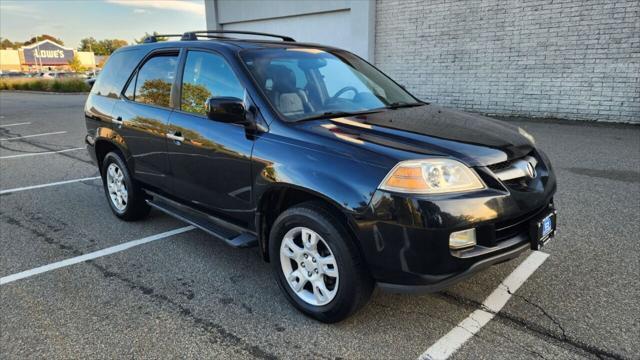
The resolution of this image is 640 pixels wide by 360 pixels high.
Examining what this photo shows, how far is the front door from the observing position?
324 cm

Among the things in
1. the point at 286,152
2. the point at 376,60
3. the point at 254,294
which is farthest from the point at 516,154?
the point at 376,60

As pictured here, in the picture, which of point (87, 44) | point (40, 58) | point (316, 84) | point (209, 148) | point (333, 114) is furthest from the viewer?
point (87, 44)

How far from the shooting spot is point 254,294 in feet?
10.7

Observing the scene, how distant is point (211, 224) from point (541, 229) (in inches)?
94.4

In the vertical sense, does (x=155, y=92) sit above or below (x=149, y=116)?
→ above

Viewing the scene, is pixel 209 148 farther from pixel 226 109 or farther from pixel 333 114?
pixel 333 114

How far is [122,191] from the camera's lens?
4.80 metres

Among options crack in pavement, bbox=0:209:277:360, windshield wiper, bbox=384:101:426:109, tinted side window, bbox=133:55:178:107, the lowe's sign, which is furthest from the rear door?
Result: the lowe's sign

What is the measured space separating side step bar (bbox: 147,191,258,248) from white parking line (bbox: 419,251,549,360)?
1.43 meters

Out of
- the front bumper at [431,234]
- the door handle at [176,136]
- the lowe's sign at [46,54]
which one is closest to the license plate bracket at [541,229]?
the front bumper at [431,234]

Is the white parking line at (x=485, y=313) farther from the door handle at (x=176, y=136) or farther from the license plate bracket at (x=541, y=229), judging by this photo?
the door handle at (x=176, y=136)

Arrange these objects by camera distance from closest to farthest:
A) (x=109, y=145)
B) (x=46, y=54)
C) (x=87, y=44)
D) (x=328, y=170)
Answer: (x=328, y=170), (x=109, y=145), (x=46, y=54), (x=87, y=44)

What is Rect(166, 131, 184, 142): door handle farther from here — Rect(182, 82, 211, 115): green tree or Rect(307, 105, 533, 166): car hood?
Rect(307, 105, 533, 166): car hood

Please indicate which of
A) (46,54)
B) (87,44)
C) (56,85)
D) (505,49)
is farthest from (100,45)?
(505,49)
